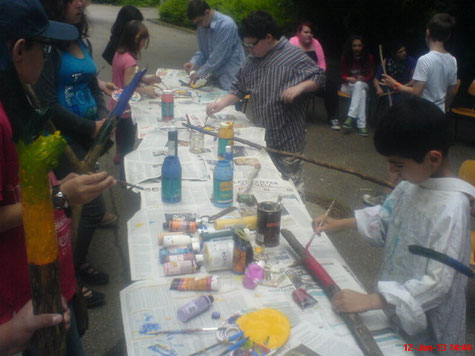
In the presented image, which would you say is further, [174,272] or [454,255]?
[174,272]

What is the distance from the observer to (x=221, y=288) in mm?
1754

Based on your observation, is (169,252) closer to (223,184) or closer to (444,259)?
(223,184)

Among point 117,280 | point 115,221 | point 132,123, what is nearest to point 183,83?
point 132,123

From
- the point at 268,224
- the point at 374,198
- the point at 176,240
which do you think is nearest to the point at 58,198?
the point at 176,240

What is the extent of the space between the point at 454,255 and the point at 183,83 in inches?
172

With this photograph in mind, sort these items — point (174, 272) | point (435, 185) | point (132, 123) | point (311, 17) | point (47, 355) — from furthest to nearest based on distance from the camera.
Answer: point (311, 17) → point (132, 123) → point (174, 272) → point (435, 185) → point (47, 355)

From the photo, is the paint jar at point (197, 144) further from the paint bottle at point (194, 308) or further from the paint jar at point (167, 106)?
the paint bottle at point (194, 308)

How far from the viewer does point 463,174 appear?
10.6 feet

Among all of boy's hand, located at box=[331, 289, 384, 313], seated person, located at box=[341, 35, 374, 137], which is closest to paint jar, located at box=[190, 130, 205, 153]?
boy's hand, located at box=[331, 289, 384, 313]

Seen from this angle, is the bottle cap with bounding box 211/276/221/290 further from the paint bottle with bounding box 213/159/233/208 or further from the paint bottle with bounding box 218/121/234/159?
the paint bottle with bounding box 218/121/234/159

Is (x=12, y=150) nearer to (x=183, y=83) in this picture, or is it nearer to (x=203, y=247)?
(x=203, y=247)

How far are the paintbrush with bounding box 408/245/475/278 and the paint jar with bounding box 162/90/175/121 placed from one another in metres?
2.86

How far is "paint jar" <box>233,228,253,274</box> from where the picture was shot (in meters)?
1.79

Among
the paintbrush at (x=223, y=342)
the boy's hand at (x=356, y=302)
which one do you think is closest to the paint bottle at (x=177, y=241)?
the paintbrush at (x=223, y=342)
